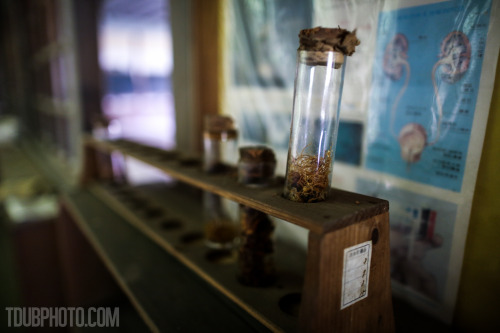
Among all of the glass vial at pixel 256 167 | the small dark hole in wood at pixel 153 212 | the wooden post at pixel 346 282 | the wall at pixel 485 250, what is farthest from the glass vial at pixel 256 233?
the small dark hole in wood at pixel 153 212

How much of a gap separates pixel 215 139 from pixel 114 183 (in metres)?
1.17

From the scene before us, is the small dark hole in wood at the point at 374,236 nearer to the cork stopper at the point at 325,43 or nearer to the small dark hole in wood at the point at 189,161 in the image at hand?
the cork stopper at the point at 325,43

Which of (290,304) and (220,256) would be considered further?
(220,256)

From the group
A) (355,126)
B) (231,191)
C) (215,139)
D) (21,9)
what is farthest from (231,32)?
(21,9)

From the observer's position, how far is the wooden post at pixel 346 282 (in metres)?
0.58

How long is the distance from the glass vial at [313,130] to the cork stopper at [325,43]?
16 millimetres

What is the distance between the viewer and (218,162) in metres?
1.02

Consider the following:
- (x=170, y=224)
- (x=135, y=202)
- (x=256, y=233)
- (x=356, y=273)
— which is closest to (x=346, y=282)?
(x=356, y=273)

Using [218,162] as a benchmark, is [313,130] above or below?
above

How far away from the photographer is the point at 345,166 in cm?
98

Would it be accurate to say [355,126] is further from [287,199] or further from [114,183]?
[114,183]

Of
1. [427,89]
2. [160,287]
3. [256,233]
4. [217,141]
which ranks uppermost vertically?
[427,89]

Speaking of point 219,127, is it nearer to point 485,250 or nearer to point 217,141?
point 217,141

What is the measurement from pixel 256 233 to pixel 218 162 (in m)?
0.27
